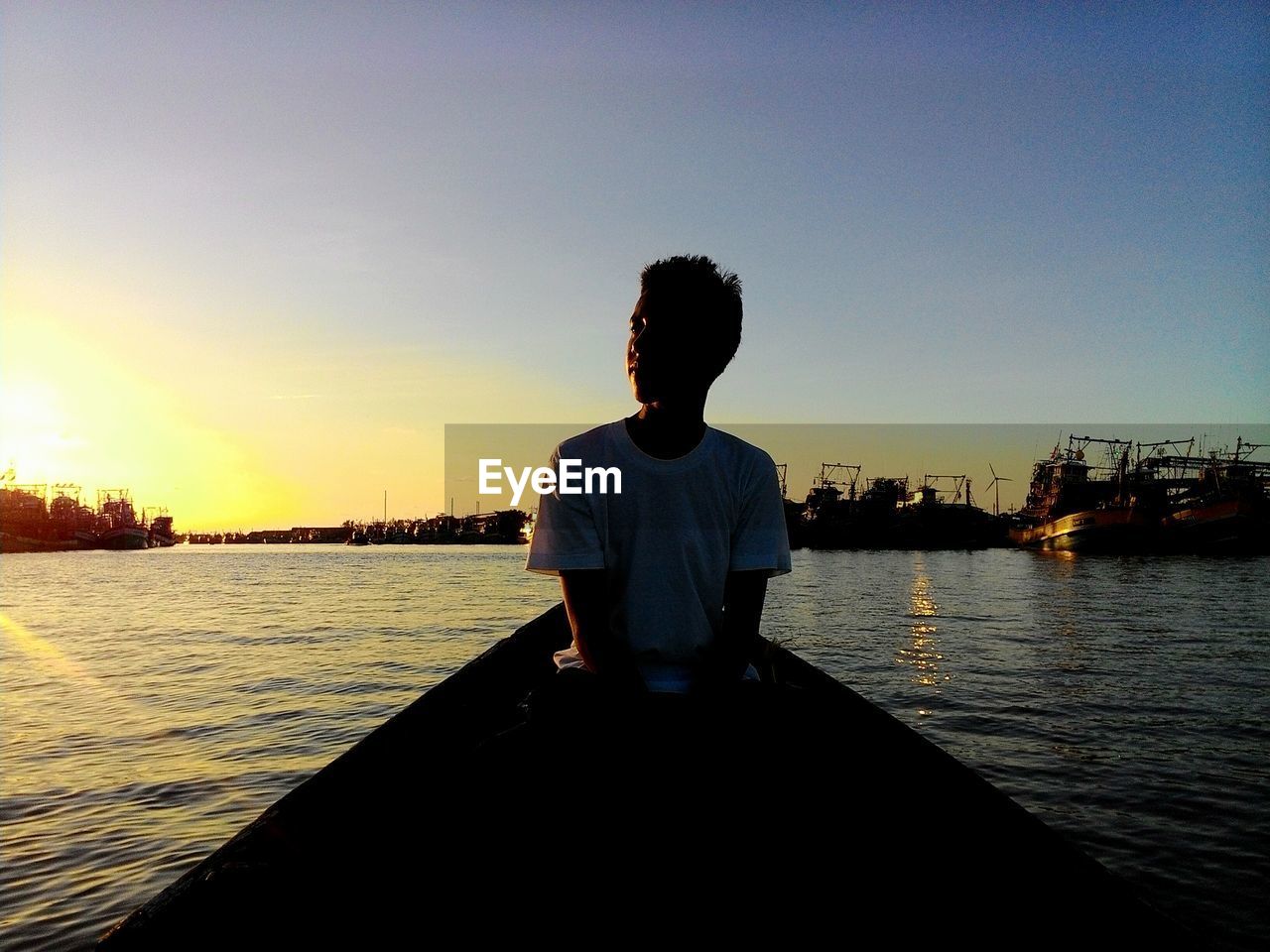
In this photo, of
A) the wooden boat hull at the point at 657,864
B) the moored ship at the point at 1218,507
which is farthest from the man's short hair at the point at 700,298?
the moored ship at the point at 1218,507

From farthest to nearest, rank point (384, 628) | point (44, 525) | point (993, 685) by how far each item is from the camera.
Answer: point (44, 525) < point (384, 628) < point (993, 685)

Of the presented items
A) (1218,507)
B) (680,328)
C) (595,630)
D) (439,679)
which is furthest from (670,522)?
(1218,507)

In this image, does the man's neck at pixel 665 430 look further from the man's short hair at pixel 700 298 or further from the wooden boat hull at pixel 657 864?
the wooden boat hull at pixel 657 864

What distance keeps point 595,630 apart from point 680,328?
0.95m

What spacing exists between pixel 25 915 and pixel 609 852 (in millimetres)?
5604

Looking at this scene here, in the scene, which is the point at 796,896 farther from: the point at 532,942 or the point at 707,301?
the point at 707,301

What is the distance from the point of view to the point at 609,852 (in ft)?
6.95

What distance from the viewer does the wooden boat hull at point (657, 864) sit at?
2.12 m

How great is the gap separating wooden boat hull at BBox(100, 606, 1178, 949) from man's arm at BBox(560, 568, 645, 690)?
0.17 m

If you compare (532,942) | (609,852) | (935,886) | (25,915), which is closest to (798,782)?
(609,852)

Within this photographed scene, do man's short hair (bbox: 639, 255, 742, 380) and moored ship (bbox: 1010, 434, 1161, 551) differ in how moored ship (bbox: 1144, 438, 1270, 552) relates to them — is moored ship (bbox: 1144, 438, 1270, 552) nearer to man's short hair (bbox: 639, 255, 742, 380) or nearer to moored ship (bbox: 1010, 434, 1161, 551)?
moored ship (bbox: 1010, 434, 1161, 551)

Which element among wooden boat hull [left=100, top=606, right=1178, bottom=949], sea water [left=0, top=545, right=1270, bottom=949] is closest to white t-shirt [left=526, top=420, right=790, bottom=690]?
wooden boat hull [left=100, top=606, right=1178, bottom=949]

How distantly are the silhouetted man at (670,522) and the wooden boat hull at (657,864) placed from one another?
25cm

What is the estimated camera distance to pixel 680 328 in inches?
95.5
